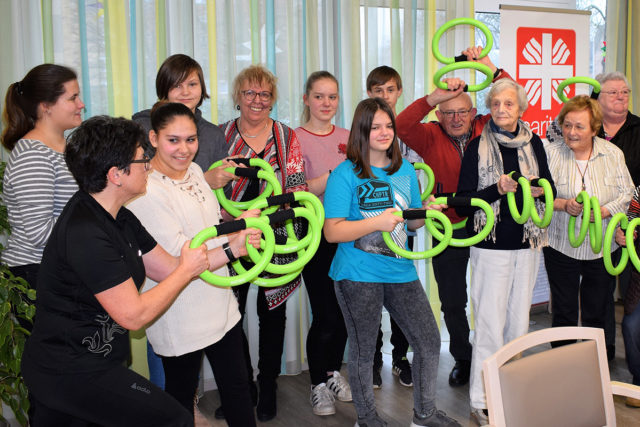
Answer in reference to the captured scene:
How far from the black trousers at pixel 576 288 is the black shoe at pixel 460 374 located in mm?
642

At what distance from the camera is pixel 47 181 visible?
2510mm

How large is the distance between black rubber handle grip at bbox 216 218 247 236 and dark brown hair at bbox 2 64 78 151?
1.11 metres

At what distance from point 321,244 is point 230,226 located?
1.19 metres

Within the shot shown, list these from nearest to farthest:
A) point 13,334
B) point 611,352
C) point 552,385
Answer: point 552,385, point 13,334, point 611,352

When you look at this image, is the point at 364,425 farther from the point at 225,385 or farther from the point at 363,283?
the point at 225,385

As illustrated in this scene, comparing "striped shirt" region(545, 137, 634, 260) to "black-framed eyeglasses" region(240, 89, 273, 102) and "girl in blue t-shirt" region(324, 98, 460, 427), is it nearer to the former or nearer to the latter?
"girl in blue t-shirt" region(324, 98, 460, 427)

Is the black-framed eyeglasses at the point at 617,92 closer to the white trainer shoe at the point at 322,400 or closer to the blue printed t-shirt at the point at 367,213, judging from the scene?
the blue printed t-shirt at the point at 367,213

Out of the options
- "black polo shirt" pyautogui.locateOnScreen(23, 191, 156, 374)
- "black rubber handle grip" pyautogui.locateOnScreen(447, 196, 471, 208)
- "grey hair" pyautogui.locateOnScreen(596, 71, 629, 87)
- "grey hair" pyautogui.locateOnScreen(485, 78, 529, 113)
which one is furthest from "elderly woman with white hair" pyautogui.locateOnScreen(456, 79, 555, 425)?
"black polo shirt" pyautogui.locateOnScreen(23, 191, 156, 374)

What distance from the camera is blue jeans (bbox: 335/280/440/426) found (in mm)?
2777

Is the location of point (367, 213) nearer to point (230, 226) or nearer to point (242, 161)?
point (242, 161)

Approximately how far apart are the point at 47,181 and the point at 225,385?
116 cm

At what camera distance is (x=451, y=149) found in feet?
11.5

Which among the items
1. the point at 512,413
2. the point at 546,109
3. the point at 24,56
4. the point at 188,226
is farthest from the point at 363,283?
the point at 546,109

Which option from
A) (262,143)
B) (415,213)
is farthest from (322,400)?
(262,143)
